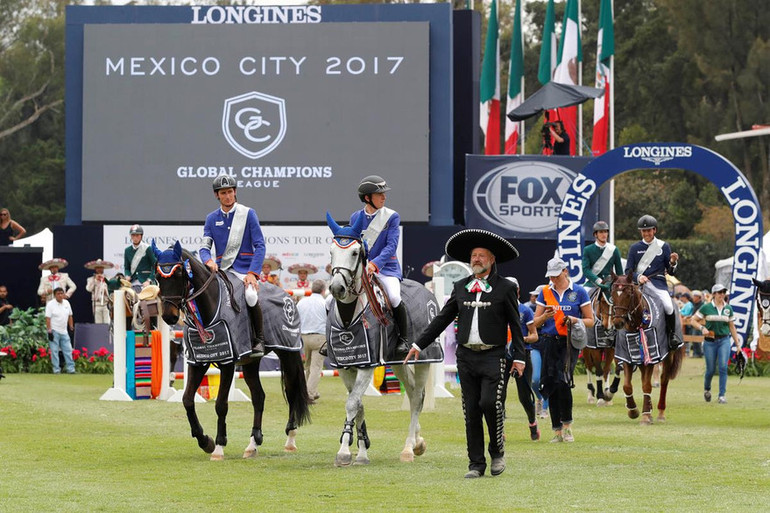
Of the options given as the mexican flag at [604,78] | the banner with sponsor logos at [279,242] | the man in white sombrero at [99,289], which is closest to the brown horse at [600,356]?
the banner with sponsor logos at [279,242]

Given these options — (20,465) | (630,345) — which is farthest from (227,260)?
(630,345)

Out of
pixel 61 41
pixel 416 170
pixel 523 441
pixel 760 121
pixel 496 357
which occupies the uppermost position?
pixel 61 41

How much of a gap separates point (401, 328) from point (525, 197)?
20.4 metres

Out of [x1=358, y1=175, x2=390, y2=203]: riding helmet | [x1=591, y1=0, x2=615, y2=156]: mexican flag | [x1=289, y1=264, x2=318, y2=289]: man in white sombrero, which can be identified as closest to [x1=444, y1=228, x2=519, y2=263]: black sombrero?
[x1=358, y1=175, x2=390, y2=203]: riding helmet

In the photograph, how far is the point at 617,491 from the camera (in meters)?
11.0

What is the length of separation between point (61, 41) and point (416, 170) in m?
38.1

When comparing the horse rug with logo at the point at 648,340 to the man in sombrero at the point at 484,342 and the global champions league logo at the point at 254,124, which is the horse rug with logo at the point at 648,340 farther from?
the global champions league logo at the point at 254,124

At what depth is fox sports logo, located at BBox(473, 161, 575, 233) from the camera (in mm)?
33531

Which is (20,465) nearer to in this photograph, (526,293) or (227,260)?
(227,260)

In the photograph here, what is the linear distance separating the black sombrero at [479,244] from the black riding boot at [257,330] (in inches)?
98.6

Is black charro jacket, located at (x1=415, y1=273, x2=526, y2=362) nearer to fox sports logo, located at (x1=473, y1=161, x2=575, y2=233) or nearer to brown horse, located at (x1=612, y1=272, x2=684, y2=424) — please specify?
brown horse, located at (x1=612, y1=272, x2=684, y2=424)

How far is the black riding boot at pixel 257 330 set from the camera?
Answer: 46.2 feet

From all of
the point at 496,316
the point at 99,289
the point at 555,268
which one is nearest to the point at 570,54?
the point at 99,289

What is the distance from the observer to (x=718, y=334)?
22.6m
